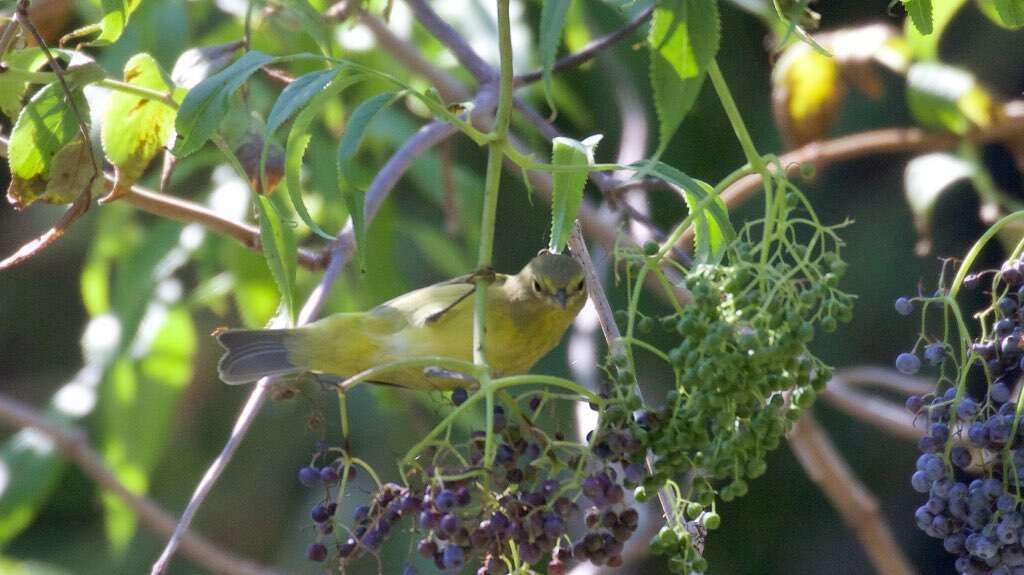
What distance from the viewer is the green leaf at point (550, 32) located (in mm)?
1240

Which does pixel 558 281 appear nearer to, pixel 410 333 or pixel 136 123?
pixel 410 333

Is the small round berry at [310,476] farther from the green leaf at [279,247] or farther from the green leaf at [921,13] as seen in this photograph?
the green leaf at [921,13]

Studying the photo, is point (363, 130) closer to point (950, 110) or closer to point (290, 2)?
point (290, 2)

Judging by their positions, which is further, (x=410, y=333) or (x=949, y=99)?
(x=949, y=99)

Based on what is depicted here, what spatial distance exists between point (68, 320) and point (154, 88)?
475 centimetres

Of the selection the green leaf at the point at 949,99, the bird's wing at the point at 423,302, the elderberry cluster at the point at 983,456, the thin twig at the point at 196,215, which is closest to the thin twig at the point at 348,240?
the thin twig at the point at 196,215

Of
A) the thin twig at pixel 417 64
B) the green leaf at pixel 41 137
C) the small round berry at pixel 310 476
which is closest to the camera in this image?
the small round berry at pixel 310 476

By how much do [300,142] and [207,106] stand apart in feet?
0.36

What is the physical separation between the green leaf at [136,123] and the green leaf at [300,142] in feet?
1.17

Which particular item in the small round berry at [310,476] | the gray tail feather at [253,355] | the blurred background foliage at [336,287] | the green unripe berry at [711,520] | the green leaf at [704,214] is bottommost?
Result: the blurred background foliage at [336,287]

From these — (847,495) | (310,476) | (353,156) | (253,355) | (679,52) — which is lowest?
(847,495)

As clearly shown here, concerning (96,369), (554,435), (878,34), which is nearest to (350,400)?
(96,369)

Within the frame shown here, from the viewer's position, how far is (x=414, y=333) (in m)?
2.36

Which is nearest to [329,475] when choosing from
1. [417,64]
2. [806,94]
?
[417,64]
